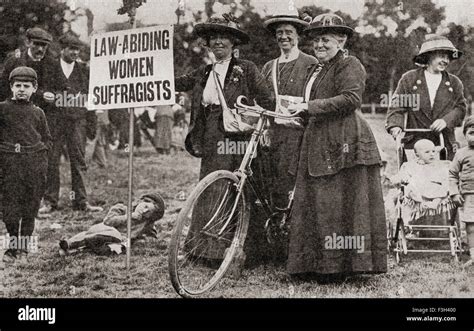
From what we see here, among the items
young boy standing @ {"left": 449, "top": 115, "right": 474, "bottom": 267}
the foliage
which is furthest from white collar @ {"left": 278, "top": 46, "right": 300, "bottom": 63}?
young boy standing @ {"left": 449, "top": 115, "right": 474, "bottom": 267}

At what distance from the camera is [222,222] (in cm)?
427

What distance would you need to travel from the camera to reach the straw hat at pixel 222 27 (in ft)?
14.2

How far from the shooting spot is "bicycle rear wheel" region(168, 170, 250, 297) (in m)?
4.07

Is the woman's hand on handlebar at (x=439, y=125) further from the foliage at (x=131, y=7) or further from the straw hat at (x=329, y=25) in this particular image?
the foliage at (x=131, y=7)

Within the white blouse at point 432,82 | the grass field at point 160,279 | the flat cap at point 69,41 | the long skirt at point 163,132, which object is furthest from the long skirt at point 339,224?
the long skirt at point 163,132

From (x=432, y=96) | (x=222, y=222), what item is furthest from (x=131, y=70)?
(x=432, y=96)

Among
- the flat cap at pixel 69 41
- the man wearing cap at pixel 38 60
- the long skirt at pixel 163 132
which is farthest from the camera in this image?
the long skirt at pixel 163 132

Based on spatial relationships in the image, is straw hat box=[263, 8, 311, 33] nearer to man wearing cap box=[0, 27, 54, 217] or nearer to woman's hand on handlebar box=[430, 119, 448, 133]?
woman's hand on handlebar box=[430, 119, 448, 133]

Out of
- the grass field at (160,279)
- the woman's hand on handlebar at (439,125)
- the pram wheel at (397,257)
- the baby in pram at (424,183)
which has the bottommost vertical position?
the grass field at (160,279)

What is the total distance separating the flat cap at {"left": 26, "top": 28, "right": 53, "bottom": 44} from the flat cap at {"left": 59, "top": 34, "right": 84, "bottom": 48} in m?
0.16

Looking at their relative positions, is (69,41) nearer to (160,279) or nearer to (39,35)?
(39,35)

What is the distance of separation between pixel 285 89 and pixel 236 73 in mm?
372

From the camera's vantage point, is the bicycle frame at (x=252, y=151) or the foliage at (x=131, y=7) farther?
the foliage at (x=131, y=7)
